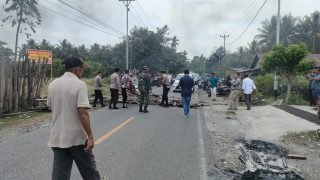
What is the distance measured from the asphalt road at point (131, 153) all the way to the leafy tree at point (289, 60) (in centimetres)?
827

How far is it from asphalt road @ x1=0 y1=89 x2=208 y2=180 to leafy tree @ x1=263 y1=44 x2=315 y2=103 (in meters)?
8.27

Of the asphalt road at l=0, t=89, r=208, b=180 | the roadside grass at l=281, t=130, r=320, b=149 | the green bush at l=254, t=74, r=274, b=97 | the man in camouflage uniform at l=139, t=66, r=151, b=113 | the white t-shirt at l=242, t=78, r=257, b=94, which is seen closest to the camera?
the asphalt road at l=0, t=89, r=208, b=180

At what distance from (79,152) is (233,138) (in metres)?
6.84

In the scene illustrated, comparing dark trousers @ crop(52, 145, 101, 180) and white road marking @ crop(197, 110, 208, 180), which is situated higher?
dark trousers @ crop(52, 145, 101, 180)

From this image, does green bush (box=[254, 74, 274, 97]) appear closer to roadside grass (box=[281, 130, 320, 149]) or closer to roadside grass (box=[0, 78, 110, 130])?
roadside grass (box=[281, 130, 320, 149])

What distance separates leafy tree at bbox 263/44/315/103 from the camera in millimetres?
19188

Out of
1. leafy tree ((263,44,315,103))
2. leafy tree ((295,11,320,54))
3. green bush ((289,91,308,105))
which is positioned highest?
leafy tree ((295,11,320,54))

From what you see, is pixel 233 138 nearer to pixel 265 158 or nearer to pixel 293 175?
pixel 265 158

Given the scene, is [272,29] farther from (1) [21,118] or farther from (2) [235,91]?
(1) [21,118]

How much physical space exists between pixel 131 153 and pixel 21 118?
310 inches

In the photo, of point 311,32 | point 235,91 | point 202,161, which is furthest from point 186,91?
point 311,32

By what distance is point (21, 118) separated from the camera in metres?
14.7

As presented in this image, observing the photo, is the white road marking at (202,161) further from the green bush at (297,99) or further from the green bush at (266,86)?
the green bush at (266,86)

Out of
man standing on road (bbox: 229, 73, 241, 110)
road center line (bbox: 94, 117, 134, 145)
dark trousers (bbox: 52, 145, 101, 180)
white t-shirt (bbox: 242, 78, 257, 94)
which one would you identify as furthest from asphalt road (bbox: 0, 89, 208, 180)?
white t-shirt (bbox: 242, 78, 257, 94)
